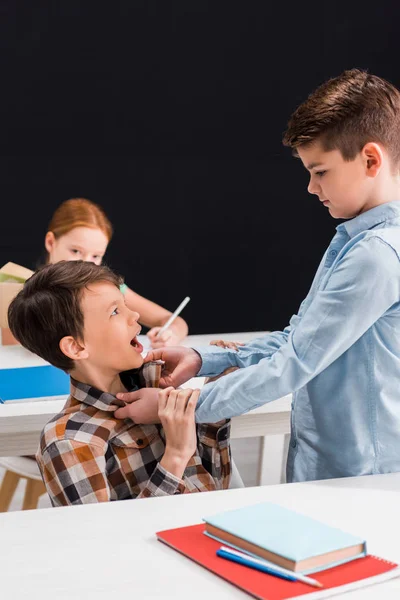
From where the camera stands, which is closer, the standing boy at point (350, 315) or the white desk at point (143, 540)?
the white desk at point (143, 540)

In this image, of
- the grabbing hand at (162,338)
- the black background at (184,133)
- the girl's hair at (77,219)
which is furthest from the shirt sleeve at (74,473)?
the black background at (184,133)

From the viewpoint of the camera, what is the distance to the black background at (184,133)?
161 inches

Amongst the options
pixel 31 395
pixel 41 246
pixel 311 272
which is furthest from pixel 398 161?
pixel 311 272

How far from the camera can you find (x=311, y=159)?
4.90 ft

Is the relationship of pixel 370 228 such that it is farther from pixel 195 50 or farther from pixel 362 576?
pixel 195 50

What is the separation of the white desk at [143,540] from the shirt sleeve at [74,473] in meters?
0.13

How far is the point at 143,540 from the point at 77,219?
76.3 inches

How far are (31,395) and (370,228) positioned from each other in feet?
3.09

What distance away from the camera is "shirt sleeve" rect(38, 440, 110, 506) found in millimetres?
1401

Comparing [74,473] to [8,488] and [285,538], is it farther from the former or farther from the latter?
[8,488]

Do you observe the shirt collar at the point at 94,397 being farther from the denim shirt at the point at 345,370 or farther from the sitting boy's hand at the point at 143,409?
the denim shirt at the point at 345,370

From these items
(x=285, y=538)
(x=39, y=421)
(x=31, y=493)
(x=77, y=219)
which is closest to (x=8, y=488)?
(x=31, y=493)

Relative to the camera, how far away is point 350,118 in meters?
1.47

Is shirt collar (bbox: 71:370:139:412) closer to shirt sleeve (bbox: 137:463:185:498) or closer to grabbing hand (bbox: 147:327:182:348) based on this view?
shirt sleeve (bbox: 137:463:185:498)
